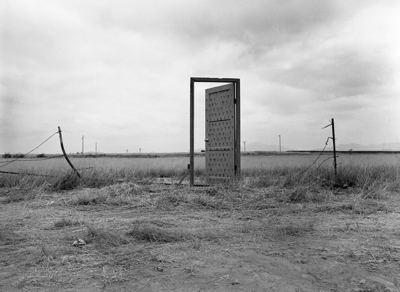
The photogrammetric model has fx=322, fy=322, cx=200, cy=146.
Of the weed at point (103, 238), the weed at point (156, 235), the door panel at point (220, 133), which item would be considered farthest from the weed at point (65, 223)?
the door panel at point (220, 133)

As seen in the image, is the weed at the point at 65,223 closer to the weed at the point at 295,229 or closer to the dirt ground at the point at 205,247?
the dirt ground at the point at 205,247

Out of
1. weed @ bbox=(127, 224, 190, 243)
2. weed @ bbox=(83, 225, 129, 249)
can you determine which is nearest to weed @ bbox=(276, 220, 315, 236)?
weed @ bbox=(127, 224, 190, 243)

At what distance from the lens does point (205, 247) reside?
3564 millimetres

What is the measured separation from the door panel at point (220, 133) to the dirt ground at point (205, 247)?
10.7ft

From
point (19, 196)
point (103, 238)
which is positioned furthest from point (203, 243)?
point (19, 196)

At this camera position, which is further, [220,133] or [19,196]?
[220,133]

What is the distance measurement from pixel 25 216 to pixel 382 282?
545 cm

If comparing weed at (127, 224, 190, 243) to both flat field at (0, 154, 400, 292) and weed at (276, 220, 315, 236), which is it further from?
weed at (276, 220, 315, 236)

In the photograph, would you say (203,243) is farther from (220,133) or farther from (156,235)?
(220,133)

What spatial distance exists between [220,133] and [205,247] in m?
6.63

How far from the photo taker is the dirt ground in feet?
8.80

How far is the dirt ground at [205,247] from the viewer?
268 cm

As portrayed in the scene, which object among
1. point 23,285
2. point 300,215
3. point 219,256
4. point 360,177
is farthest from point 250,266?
point 360,177

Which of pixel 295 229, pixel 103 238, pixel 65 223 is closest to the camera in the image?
pixel 103 238
